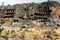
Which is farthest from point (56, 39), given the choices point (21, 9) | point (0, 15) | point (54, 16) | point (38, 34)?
point (0, 15)

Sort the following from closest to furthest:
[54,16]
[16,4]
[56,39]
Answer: [56,39], [54,16], [16,4]

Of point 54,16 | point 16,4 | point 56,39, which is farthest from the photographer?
point 16,4

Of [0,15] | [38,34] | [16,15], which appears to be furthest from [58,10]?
[38,34]

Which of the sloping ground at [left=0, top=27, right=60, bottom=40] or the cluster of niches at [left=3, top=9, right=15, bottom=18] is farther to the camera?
the cluster of niches at [left=3, top=9, right=15, bottom=18]

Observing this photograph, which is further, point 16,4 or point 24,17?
point 16,4

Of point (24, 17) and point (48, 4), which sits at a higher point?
point (48, 4)

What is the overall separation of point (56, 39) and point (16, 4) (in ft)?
71.7

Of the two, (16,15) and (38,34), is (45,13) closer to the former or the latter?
(16,15)

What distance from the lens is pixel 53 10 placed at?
40875mm

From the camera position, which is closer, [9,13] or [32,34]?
[32,34]

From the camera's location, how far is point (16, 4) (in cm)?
4344

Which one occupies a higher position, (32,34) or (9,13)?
(32,34)

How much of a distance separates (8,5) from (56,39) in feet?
77.6

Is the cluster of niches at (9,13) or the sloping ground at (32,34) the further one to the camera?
the cluster of niches at (9,13)
